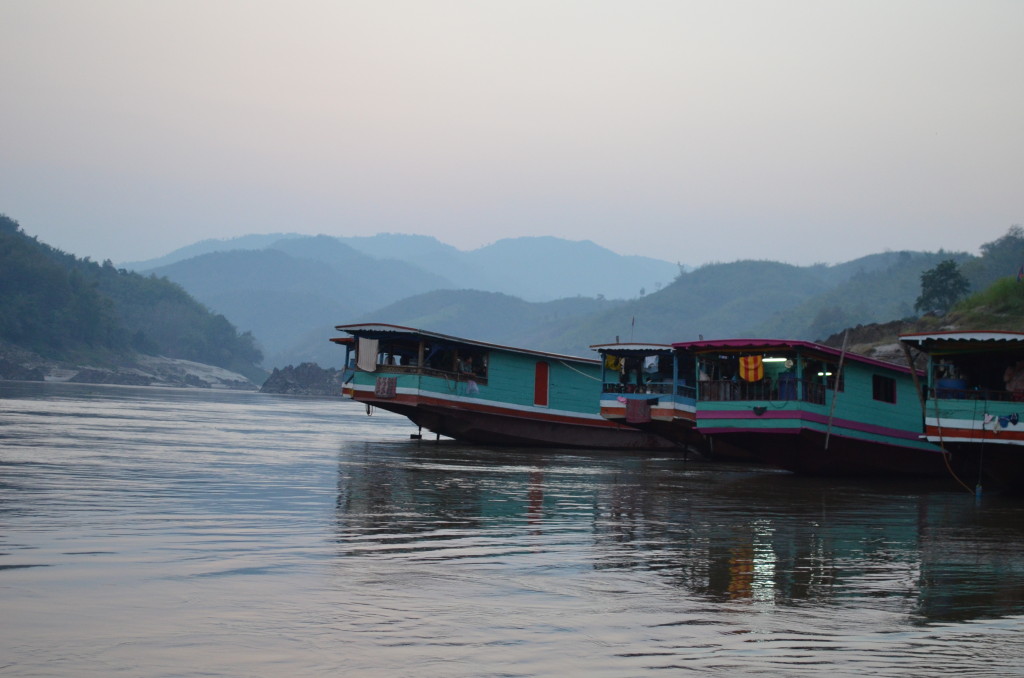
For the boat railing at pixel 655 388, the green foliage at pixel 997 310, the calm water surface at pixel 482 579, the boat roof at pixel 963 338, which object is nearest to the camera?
the calm water surface at pixel 482 579

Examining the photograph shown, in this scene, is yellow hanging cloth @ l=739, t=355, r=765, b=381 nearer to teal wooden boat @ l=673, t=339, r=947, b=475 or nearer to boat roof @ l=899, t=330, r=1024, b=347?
teal wooden boat @ l=673, t=339, r=947, b=475

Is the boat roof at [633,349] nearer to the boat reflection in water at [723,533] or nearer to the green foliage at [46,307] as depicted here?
the boat reflection in water at [723,533]

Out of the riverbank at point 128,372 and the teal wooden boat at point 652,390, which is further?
the riverbank at point 128,372

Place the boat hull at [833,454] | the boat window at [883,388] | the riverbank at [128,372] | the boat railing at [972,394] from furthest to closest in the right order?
the riverbank at [128,372] < the boat window at [883,388] < the boat hull at [833,454] < the boat railing at [972,394]

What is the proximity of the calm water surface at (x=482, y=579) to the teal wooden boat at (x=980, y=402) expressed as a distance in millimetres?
1404

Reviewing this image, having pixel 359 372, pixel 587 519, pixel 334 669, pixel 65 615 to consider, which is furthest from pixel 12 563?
pixel 359 372

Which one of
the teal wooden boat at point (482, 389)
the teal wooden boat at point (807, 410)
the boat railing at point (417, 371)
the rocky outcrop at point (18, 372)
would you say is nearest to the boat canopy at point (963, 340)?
the teal wooden boat at point (807, 410)

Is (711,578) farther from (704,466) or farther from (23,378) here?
Result: (23,378)

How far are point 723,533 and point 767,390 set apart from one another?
34.1ft

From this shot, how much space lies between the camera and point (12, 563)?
8266 mm

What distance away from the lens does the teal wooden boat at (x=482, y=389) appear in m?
30.3

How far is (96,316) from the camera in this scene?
12812 centimetres

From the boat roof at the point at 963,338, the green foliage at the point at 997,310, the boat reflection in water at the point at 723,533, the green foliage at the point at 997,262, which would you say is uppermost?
the green foliage at the point at 997,262

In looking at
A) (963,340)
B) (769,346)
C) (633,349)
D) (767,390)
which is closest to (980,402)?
(963,340)
